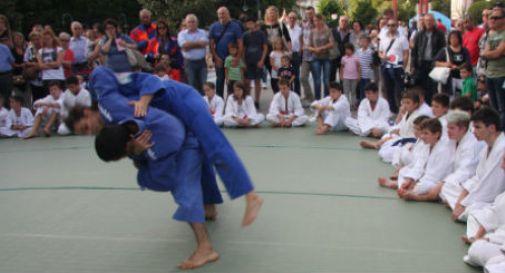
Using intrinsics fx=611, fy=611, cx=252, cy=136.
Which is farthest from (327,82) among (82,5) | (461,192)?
(82,5)

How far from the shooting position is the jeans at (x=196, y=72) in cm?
855

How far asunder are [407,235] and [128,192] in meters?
2.19

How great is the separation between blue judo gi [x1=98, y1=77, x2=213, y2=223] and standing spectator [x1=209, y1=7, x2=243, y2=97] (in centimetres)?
528

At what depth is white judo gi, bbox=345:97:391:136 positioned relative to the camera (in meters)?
6.77

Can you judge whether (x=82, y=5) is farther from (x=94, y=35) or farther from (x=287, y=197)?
(x=287, y=197)

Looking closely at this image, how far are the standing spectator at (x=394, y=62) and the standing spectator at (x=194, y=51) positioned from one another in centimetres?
247

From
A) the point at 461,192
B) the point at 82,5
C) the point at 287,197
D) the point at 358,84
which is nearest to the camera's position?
the point at 461,192

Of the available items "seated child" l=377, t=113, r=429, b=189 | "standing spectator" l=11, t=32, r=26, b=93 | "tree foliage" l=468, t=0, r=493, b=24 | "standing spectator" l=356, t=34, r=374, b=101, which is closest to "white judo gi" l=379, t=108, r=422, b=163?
"seated child" l=377, t=113, r=429, b=189

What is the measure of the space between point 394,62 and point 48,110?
4.51m

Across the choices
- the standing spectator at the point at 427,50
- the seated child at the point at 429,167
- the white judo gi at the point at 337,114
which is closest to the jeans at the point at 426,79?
A: the standing spectator at the point at 427,50

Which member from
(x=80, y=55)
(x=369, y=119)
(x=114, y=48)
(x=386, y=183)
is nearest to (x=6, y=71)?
(x=80, y=55)

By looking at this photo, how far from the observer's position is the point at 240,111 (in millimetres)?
7758

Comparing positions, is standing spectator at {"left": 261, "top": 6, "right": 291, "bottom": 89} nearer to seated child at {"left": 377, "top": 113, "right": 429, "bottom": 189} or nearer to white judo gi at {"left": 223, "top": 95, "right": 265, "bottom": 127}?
white judo gi at {"left": 223, "top": 95, "right": 265, "bottom": 127}

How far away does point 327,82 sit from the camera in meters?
8.87
